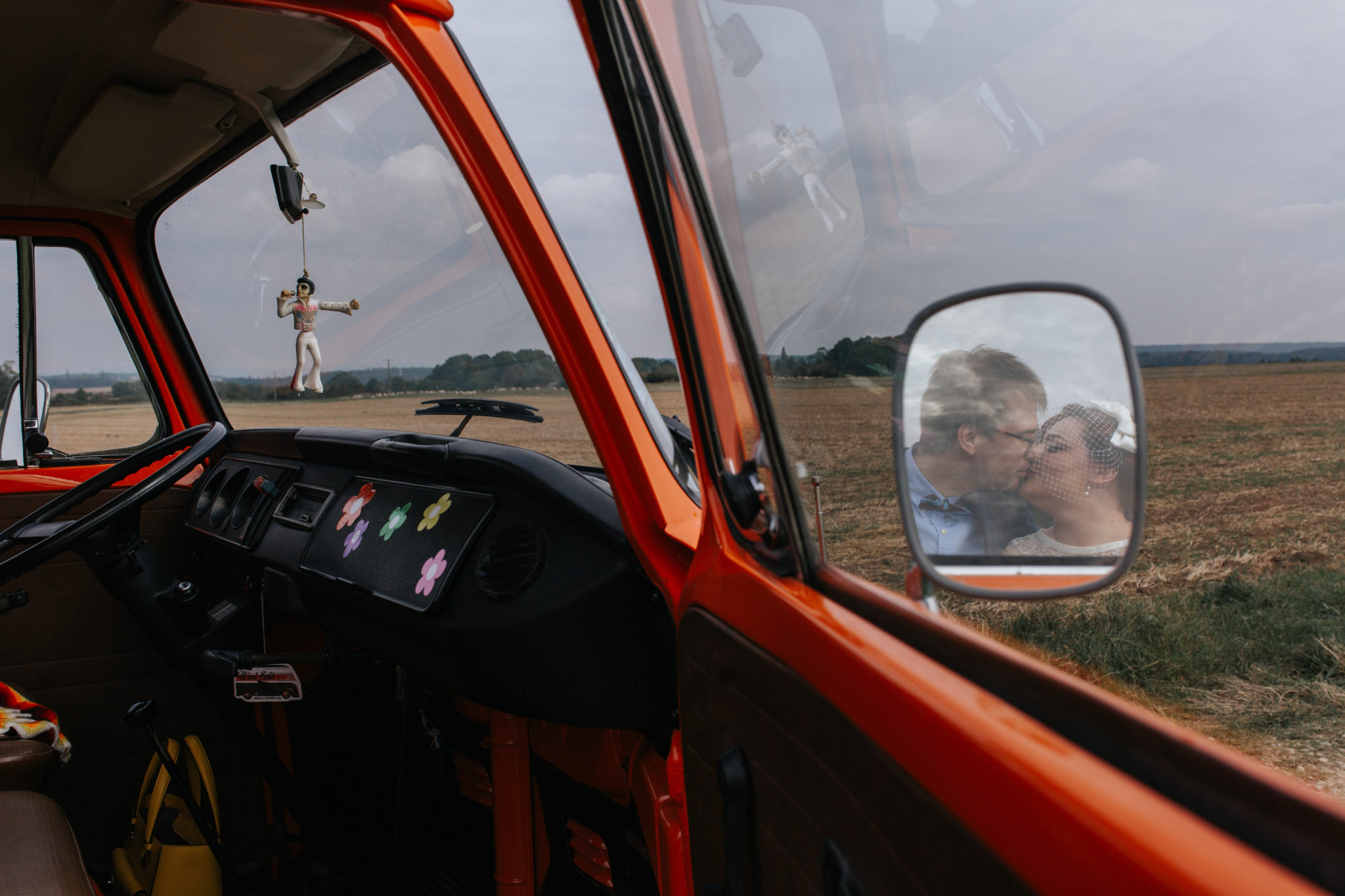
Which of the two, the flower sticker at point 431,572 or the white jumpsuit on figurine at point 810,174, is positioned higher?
the white jumpsuit on figurine at point 810,174

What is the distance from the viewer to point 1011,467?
0.62 m

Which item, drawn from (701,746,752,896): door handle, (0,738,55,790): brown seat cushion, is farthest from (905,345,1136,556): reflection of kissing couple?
(0,738,55,790): brown seat cushion

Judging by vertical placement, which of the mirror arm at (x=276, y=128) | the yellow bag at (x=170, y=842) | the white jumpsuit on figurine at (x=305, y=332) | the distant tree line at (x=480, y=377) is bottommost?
the yellow bag at (x=170, y=842)

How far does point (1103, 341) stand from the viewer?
54cm

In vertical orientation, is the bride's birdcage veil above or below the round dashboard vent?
above

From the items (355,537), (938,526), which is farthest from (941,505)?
(355,537)

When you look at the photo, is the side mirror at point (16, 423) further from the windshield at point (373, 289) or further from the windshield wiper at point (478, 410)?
the windshield wiper at point (478, 410)

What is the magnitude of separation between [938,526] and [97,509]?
2286mm

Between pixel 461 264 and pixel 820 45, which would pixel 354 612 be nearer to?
pixel 461 264

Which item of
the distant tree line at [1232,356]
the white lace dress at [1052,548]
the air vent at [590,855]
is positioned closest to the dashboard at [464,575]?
the air vent at [590,855]

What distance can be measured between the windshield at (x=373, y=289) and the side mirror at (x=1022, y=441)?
0.65 metres

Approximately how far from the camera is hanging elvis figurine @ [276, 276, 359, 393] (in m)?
2.52

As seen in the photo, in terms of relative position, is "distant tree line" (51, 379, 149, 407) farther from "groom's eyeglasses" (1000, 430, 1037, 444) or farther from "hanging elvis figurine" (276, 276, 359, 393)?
"groom's eyeglasses" (1000, 430, 1037, 444)

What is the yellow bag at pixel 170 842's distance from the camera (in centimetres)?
232
